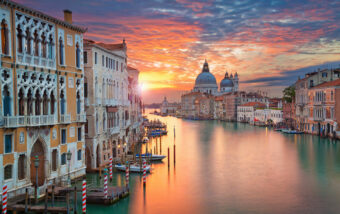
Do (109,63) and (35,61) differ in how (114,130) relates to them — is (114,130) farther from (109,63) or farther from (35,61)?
(35,61)

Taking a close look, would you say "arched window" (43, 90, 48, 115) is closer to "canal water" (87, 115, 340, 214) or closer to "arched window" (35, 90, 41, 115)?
"arched window" (35, 90, 41, 115)

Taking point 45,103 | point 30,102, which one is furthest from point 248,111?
point 30,102

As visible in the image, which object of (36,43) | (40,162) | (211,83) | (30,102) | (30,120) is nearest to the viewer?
(30,120)

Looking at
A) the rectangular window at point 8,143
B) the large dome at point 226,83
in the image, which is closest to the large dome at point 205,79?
the large dome at point 226,83

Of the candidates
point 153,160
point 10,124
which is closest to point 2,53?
point 10,124

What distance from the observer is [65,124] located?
43.8 feet

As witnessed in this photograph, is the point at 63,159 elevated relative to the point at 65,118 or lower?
lower

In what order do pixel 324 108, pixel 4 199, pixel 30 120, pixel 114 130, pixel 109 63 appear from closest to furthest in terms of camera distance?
1. pixel 4 199
2. pixel 30 120
3. pixel 109 63
4. pixel 114 130
5. pixel 324 108

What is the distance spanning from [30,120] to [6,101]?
1015 millimetres

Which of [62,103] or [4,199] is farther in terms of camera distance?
[62,103]

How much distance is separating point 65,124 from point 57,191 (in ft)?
8.65

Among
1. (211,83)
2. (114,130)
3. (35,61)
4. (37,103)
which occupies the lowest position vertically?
(114,130)

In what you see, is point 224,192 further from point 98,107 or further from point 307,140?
point 307,140

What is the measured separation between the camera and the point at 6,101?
10.7 m
